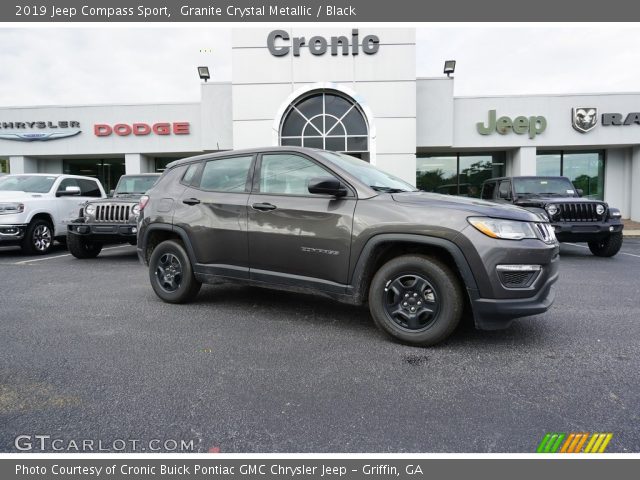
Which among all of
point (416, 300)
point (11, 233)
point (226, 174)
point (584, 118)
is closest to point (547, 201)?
point (416, 300)

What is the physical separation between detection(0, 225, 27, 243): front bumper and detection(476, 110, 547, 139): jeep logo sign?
1709 cm

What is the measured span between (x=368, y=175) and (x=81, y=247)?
6946 millimetres

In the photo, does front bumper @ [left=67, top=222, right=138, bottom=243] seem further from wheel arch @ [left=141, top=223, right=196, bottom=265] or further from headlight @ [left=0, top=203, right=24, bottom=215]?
wheel arch @ [left=141, top=223, right=196, bottom=265]

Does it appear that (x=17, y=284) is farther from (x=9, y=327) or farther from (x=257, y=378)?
(x=257, y=378)

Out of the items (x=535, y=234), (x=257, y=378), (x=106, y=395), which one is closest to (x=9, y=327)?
(x=106, y=395)

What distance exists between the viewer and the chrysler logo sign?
19172 millimetres

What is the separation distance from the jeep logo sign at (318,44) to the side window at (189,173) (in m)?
12.9

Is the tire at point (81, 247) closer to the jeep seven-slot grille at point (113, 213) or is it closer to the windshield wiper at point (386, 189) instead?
the jeep seven-slot grille at point (113, 213)

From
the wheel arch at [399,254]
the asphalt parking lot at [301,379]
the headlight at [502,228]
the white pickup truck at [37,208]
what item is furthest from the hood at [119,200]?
the headlight at [502,228]

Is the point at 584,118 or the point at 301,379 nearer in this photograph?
the point at 301,379

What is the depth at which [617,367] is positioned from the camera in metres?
2.99

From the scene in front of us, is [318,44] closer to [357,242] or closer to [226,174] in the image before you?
[226,174]

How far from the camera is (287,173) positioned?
408cm

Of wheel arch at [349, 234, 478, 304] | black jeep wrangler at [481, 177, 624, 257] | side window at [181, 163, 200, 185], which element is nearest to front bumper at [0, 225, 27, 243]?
side window at [181, 163, 200, 185]
